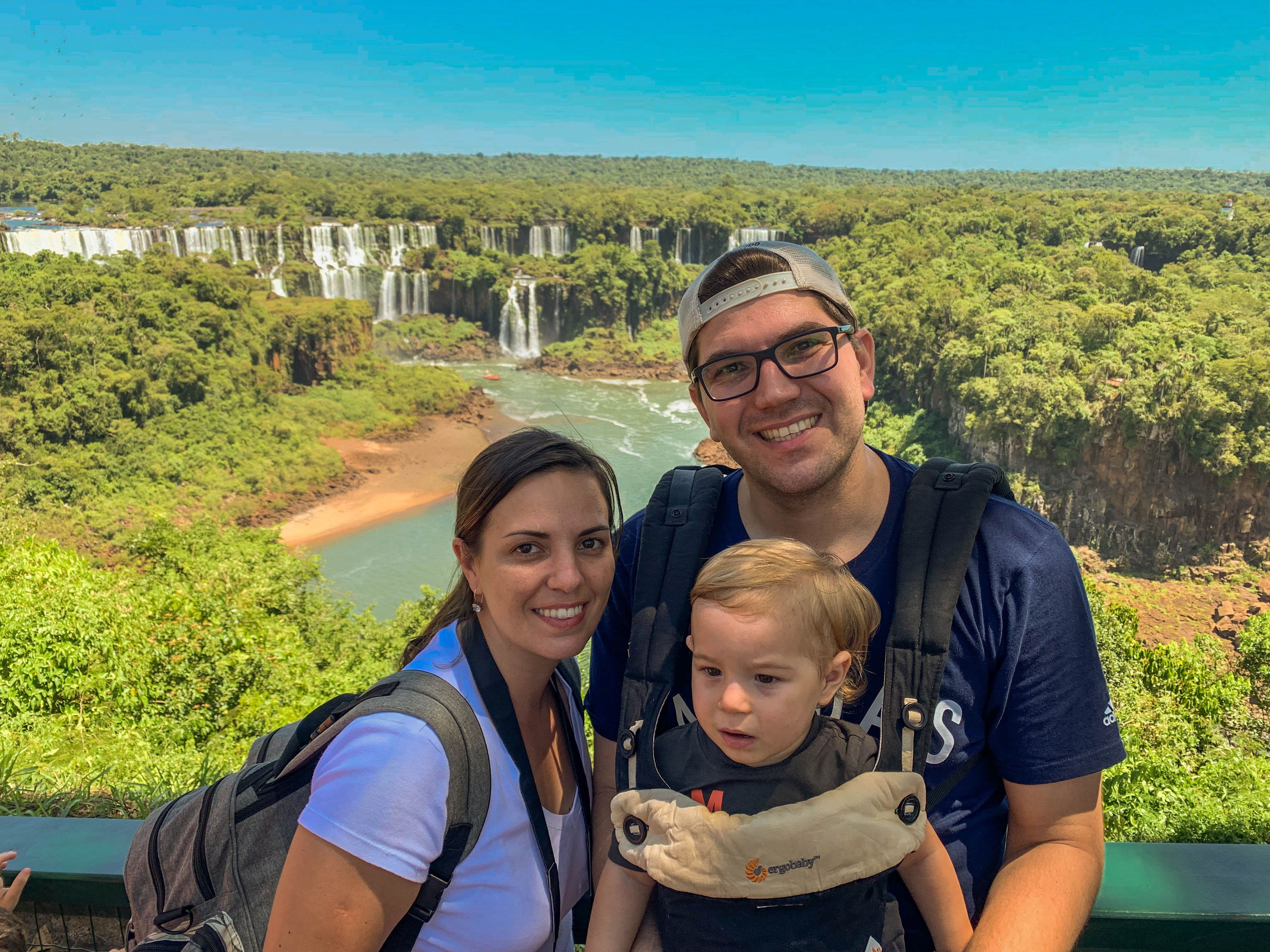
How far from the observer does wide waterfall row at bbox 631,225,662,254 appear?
6475 cm

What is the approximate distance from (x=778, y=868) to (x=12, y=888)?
1.58m

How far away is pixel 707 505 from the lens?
6.24ft

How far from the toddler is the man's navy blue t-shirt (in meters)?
0.09

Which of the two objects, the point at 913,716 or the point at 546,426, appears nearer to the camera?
the point at 913,716

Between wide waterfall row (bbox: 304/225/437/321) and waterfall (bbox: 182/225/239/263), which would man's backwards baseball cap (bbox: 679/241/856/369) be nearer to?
A: waterfall (bbox: 182/225/239/263)

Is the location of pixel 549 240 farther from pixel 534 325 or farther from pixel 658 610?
pixel 658 610

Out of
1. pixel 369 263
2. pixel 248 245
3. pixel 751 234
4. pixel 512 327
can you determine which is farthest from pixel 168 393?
pixel 751 234

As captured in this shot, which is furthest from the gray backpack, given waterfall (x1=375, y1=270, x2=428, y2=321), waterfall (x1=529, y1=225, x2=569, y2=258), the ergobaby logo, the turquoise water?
waterfall (x1=529, y1=225, x2=569, y2=258)

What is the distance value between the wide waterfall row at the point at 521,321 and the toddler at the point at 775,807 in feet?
189

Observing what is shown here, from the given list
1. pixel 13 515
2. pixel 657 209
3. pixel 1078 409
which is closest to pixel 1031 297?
pixel 1078 409

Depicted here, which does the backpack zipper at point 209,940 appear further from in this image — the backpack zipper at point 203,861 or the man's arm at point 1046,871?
the man's arm at point 1046,871

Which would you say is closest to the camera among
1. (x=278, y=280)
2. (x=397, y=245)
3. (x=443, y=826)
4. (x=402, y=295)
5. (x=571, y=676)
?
(x=443, y=826)

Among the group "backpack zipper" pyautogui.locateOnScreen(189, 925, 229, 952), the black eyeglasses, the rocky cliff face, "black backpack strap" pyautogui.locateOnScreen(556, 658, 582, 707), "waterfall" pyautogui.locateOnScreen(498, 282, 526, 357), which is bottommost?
the rocky cliff face

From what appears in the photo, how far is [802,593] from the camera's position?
1.60 metres
